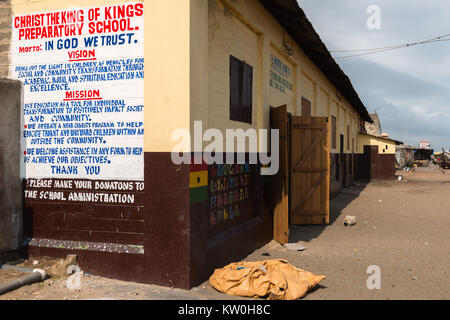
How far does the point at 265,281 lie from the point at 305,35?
637 cm

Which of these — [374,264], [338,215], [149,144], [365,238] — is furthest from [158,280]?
[338,215]

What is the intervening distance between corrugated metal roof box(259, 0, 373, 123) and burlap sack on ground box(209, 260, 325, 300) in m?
4.70

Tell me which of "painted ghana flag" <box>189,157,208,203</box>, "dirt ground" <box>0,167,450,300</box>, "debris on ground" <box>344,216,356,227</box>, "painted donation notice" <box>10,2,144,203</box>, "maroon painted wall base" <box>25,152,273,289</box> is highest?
"painted donation notice" <box>10,2,144,203</box>

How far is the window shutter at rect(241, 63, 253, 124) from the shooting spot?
652 centimetres

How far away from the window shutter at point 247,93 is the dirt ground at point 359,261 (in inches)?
93.4

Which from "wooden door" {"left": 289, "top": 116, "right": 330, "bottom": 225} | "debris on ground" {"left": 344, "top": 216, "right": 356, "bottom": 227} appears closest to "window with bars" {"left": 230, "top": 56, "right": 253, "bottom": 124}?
"wooden door" {"left": 289, "top": 116, "right": 330, "bottom": 225}

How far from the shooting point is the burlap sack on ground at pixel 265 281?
14.6 feet

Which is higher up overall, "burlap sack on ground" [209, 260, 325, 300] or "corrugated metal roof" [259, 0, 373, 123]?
"corrugated metal roof" [259, 0, 373, 123]

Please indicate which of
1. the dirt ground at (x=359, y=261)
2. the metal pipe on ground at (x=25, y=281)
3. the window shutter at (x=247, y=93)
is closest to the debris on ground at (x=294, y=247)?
the dirt ground at (x=359, y=261)

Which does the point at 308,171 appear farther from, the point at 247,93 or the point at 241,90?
the point at 241,90

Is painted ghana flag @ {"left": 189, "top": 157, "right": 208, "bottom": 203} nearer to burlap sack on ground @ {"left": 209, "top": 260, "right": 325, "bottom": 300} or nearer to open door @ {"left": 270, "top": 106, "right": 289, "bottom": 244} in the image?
burlap sack on ground @ {"left": 209, "top": 260, "right": 325, "bottom": 300}

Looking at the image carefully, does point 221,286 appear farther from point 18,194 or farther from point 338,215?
point 338,215

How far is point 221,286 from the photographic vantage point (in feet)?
15.2

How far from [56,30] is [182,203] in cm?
290
